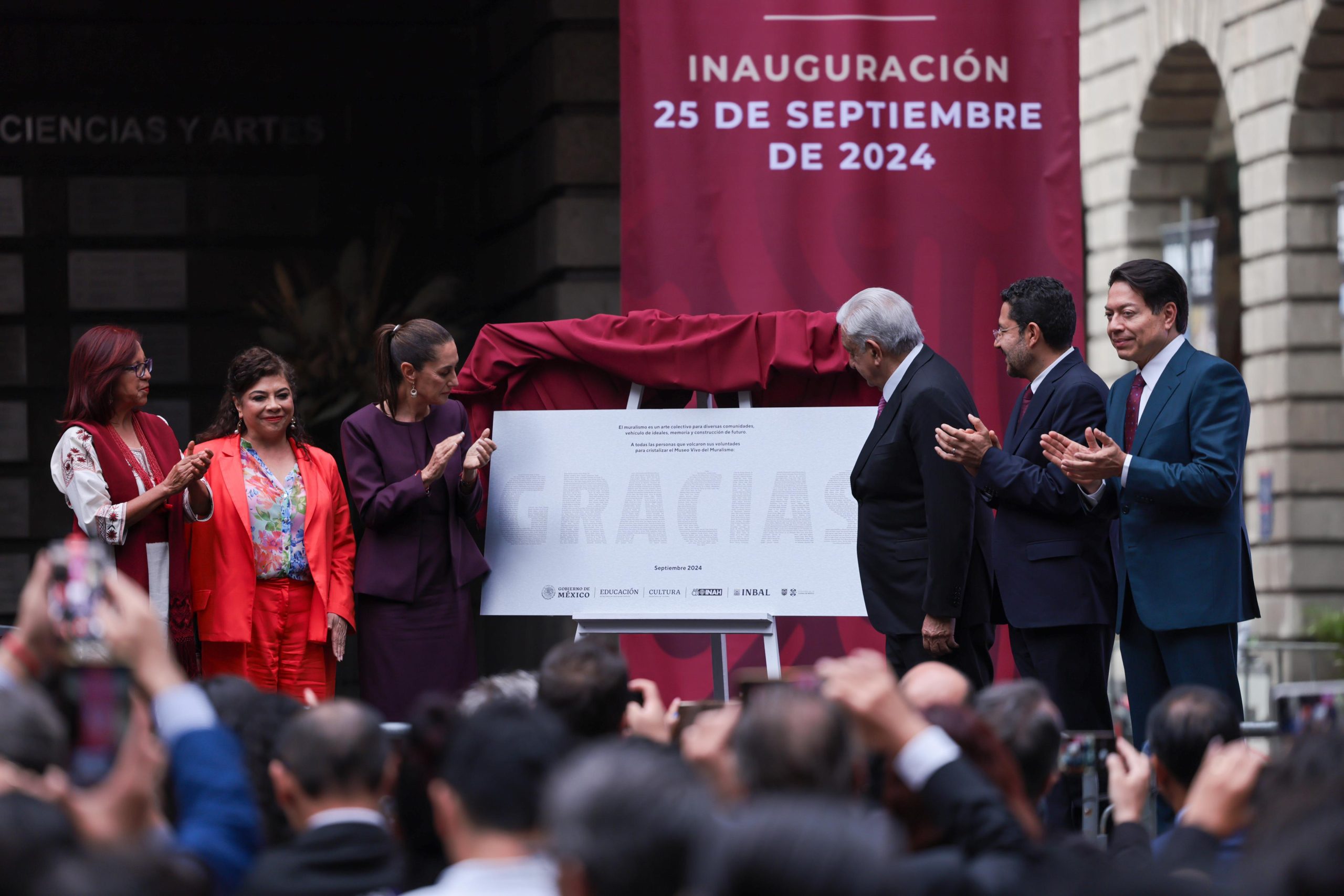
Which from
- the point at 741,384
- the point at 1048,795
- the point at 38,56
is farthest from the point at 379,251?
the point at 1048,795

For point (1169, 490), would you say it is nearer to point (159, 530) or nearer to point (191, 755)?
point (159, 530)

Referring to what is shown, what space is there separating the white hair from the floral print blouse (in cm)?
191

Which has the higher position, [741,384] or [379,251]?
[379,251]

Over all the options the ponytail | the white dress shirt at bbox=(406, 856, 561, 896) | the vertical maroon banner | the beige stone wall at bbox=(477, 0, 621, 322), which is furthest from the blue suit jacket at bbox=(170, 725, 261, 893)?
the beige stone wall at bbox=(477, 0, 621, 322)

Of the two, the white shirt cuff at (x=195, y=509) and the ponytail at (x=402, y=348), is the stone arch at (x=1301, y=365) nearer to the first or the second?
the ponytail at (x=402, y=348)

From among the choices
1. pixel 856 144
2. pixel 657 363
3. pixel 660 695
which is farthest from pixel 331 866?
pixel 856 144

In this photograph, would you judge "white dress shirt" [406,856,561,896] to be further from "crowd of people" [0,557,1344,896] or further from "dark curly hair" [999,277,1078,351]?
"dark curly hair" [999,277,1078,351]

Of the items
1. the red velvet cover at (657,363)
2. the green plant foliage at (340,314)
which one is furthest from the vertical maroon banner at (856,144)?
the green plant foliage at (340,314)

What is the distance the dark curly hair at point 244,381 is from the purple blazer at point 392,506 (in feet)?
0.80

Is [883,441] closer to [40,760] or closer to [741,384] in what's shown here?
[741,384]

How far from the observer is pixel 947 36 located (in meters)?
7.59

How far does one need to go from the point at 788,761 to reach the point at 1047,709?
3.24ft

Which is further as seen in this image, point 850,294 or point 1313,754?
point 850,294

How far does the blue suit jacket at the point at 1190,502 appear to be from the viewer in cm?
509
